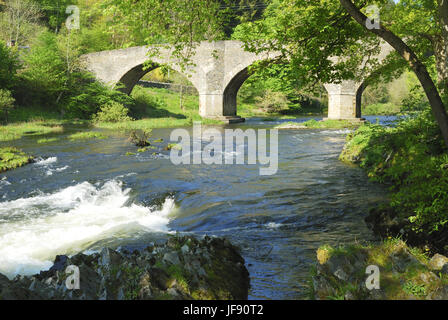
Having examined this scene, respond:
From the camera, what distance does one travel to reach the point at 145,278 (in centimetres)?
345

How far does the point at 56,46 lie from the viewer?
104 feet

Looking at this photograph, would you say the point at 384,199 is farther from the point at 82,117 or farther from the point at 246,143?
the point at 82,117

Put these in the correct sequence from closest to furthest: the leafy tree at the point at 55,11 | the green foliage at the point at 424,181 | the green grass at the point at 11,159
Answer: the green foliage at the point at 424,181 → the green grass at the point at 11,159 → the leafy tree at the point at 55,11

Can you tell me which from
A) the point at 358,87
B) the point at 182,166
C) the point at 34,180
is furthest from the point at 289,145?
the point at 358,87

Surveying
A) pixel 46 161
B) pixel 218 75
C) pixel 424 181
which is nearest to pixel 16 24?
pixel 218 75

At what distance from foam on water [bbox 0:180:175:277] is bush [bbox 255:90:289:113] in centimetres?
3312

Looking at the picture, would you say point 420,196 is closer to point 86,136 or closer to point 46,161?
point 46,161

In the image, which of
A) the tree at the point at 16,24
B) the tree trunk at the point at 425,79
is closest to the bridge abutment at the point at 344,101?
the tree trunk at the point at 425,79

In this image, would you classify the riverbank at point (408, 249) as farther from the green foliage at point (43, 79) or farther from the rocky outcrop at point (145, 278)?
the green foliage at point (43, 79)

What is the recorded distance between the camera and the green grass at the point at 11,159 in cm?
1183

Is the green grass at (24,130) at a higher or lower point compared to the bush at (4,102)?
lower

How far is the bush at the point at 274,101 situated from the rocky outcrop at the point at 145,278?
37681mm

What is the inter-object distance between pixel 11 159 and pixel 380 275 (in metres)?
12.3

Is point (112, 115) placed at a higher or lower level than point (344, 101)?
lower
